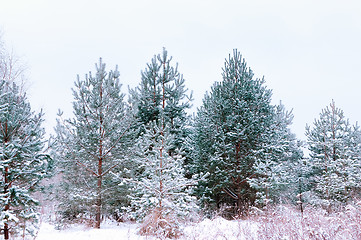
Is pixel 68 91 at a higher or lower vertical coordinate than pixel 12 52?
lower

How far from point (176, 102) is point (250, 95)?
4257 mm

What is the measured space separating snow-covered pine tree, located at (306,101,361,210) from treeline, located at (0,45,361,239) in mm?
72

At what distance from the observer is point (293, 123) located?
21.9 metres

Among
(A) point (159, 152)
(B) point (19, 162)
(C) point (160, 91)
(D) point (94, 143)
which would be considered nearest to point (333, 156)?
(C) point (160, 91)

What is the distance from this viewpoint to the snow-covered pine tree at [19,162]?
714 centimetres

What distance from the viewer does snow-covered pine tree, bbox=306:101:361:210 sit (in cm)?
1573

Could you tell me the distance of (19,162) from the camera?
7723 mm

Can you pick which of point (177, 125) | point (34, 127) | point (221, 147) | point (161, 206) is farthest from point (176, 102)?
point (34, 127)

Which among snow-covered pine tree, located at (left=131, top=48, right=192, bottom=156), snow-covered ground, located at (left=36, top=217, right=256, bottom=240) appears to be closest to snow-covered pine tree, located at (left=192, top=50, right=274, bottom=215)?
snow-covered pine tree, located at (left=131, top=48, right=192, bottom=156)

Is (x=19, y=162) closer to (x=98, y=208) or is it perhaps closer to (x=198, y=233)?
(x=98, y=208)

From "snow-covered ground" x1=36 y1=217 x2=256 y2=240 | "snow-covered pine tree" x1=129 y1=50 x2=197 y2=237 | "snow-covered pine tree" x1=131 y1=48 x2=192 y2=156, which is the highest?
"snow-covered pine tree" x1=131 y1=48 x2=192 y2=156

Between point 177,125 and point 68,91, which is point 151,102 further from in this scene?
point 68,91

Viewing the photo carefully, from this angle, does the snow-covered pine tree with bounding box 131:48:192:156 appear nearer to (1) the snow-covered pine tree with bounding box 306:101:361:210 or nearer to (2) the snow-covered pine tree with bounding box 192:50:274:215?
(2) the snow-covered pine tree with bounding box 192:50:274:215

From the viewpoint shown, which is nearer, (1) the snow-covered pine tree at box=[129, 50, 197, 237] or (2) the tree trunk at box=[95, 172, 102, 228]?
(1) the snow-covered pine tree at box=[129, 50, 197, 237]
